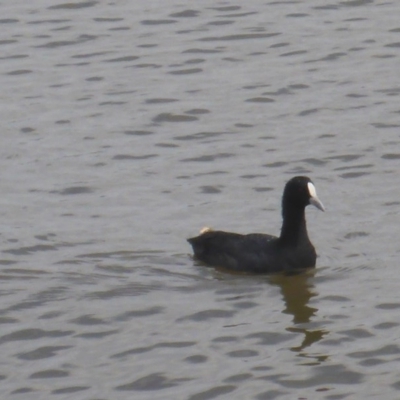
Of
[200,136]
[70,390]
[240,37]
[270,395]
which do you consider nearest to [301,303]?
[270,395]

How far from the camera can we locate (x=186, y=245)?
11.5 metres

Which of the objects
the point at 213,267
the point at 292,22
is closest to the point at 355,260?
the point at 213,267

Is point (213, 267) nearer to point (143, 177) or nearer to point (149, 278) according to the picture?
point (149, 278)

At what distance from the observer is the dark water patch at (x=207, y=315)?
389 inches

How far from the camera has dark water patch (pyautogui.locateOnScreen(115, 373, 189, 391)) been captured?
8750 mm

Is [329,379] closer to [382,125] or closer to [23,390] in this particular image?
[23,390]

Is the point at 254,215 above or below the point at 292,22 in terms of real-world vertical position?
below

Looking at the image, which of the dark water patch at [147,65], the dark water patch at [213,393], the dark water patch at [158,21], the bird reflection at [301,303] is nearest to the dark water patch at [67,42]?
the dark water patch at [158,21]

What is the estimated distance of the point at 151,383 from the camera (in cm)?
883

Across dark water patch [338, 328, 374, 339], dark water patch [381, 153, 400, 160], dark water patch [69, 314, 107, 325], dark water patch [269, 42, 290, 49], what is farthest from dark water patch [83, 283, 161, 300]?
dark water patch [269, 42, 290, 49]

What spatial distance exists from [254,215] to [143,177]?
129 centimetres

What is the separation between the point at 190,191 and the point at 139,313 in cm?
266

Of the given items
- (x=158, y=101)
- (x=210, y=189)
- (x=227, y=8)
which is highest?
(x=227, y=8)

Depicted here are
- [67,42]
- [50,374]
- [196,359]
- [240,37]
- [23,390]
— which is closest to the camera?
[23,390]
